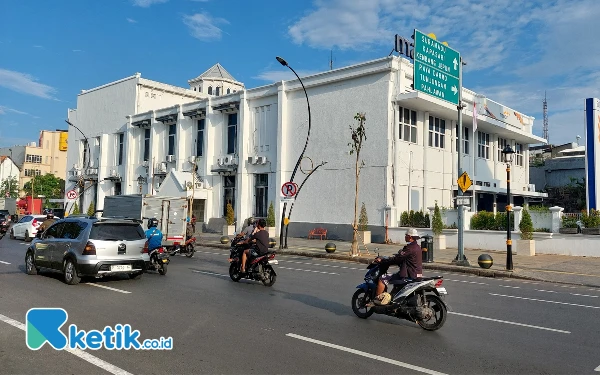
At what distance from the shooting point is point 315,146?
31.8 metres

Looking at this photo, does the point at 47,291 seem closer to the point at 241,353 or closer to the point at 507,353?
the point at 241,353

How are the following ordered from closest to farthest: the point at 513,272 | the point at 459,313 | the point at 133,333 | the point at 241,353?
the point at 241,353 < the point at 133,333 < the point at 459,313 < the point at 513,272

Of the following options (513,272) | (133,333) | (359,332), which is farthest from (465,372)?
(513,272)

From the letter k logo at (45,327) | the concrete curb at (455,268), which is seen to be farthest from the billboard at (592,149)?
the letter k logo at (45,327)

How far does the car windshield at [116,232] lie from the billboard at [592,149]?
2278cm

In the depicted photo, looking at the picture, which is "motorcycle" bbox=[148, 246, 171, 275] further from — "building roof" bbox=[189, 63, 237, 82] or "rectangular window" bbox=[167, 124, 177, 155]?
"building roof" bbox=[189, 63, 237, 82]

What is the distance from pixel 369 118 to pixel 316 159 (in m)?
4.52

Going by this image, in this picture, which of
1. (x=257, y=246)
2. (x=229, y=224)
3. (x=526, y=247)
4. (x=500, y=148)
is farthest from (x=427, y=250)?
(x=500, y=148)

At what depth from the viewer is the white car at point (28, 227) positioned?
27.2 meters

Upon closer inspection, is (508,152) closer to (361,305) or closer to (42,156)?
(361,305)

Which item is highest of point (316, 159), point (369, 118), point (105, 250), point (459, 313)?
point (369, 118)

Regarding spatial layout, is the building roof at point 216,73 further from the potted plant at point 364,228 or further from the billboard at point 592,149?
the billboard at point 592,149

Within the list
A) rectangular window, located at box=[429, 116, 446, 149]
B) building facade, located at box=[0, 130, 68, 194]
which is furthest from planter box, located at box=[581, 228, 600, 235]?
building facade, located at box=[0, 130, 68, 194]

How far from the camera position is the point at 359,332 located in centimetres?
752
